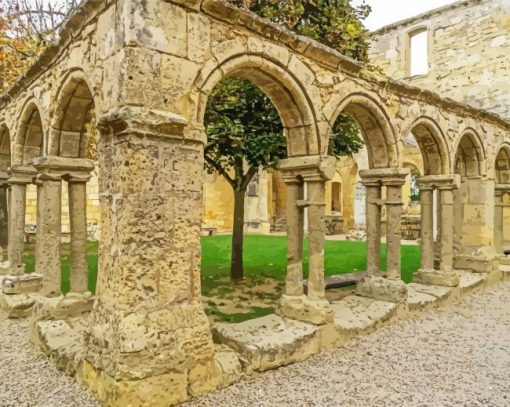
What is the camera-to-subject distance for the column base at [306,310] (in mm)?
4273

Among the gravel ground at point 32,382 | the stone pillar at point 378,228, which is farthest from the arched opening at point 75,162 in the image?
the stone pillar at point 378,228

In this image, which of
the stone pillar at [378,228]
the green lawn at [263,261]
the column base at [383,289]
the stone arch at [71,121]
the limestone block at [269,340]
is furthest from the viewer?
the green lawn at [263,261]

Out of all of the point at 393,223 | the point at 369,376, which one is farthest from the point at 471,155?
the point at 369,376

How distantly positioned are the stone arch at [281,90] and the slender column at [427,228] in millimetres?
3180

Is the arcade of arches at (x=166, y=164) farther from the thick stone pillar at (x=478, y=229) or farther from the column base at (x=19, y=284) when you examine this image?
the thick stone pillar at (x=478, y=229)

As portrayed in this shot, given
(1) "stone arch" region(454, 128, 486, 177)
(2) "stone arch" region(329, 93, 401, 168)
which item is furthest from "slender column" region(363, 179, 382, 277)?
(1) "stone arch" region(454, 128, 486, 177)

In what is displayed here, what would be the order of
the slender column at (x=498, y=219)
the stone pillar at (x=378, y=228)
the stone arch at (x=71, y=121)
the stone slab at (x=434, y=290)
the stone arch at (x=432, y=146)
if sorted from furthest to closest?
the slender column at (x=498, y=219), the stone arch at (x=432, y=146), the stone slab at (x=434, y=290), the stone pillar at (x=378, y=228), the stone arch at (x=71, y=121)

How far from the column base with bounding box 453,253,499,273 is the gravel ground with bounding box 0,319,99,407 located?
7047 millimetres

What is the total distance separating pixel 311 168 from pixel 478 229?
16.5 ft

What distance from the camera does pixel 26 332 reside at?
15.7 feet

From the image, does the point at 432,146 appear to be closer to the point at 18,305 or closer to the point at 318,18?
the point at 318,18

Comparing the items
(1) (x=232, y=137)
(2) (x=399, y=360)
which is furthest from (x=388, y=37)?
(2) (x=399, y=360)

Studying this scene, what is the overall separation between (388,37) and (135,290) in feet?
47.3

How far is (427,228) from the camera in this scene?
263 inches
